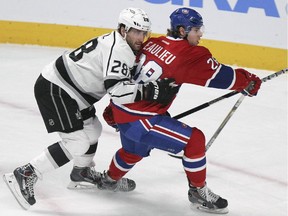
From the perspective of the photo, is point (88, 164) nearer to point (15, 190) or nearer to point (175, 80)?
point (15, 190)

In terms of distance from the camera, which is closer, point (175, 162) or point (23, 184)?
point (23, 184)

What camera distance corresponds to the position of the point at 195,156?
10.1 ft

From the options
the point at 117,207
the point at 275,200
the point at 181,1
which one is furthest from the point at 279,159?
the point at 181,1

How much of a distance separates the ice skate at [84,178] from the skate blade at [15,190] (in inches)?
12.1

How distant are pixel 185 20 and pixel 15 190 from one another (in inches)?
41.1

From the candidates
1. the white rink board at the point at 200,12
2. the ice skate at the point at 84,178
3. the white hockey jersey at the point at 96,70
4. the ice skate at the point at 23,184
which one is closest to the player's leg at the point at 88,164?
the ice skate at the point at 84,178

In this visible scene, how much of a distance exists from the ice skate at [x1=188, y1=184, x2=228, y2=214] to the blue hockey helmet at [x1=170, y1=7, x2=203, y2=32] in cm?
71

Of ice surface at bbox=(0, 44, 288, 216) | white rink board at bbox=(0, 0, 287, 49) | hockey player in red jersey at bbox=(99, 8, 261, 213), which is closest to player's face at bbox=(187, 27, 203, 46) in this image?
hockey player in red jersey at bbox=(99, 8, 261, 213)

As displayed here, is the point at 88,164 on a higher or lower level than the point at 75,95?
lower

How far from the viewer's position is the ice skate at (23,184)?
3127mm

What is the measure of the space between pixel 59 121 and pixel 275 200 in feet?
3.57

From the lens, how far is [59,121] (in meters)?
3.16

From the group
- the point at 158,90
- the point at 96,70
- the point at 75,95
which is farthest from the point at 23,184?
the point at 158,90

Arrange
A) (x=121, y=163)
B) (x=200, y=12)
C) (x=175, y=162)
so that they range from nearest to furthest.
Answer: (x=121, y=163), (x=175, y=162), (x=200, y=12)
